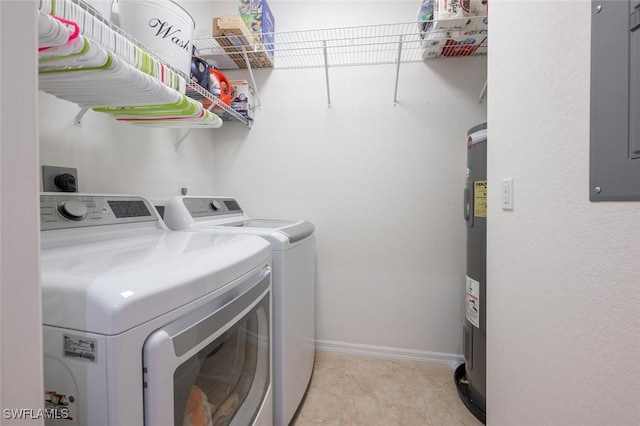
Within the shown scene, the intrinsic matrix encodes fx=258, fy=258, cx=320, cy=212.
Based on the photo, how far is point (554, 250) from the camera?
687 millimetres

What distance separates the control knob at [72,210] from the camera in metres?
0.81

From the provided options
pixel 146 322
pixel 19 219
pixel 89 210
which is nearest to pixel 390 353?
pixel 146 322

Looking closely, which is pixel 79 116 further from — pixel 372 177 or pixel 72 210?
pixel 372 177

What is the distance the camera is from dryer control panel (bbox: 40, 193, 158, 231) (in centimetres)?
77

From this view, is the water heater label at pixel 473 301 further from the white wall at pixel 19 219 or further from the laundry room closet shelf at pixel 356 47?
the white wall at pixel 19 219

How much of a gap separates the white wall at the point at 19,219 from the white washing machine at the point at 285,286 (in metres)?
0.78

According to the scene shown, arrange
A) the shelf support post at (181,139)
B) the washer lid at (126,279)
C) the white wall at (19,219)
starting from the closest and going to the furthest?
the white wall at (19,219) < the washer lid at (126,279) < the shelf support post at (181,139)

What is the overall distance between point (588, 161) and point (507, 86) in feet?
1.58

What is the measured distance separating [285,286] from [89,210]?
75 centimetres

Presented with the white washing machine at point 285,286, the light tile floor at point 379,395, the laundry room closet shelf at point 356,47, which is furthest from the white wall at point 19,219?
the laundry room closet shelf at point 356,47

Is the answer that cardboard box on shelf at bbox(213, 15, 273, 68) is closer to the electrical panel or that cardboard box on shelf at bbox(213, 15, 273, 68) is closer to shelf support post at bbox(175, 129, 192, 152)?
shelf support post at bbox(175, 129, 192, 152)

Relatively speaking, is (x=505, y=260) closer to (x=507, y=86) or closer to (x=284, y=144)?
(x=507, y=86)

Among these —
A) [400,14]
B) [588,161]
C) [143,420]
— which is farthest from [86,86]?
[400,14]

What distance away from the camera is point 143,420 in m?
0.49
